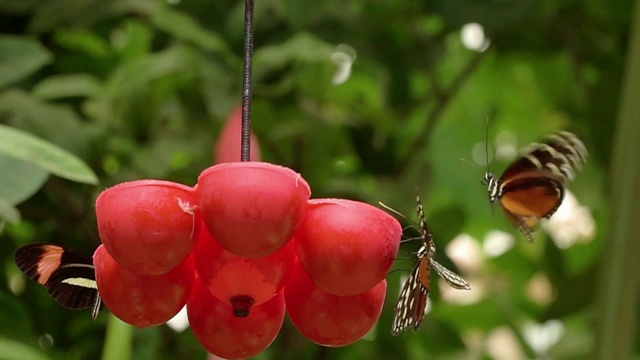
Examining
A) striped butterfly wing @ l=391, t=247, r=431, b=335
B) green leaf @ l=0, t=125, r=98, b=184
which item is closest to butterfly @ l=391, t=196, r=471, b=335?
striped butterfly wing @ l=391, t=247, r=431, b=335

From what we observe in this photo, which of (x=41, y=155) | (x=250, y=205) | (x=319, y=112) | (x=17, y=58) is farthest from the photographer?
(x=319, y=112)

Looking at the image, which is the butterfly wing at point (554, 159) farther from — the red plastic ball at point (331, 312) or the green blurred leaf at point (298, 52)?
the green blurred leaf at point (298, 52)

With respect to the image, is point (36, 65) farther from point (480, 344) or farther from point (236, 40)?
point (480, 344)

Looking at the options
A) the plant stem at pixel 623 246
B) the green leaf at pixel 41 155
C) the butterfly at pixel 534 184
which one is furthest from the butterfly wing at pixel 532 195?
the plant stem at pixel 623 246

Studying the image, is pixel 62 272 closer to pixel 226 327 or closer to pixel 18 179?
pixel 226 327

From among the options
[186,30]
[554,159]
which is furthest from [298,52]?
[554,159]

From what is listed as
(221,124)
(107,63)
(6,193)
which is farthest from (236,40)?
(6,193)
